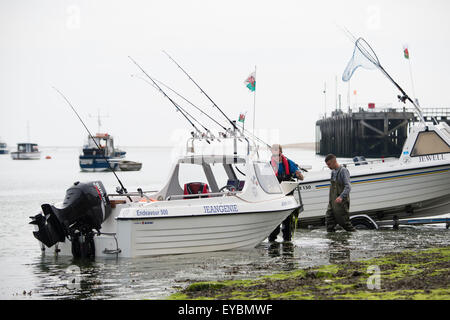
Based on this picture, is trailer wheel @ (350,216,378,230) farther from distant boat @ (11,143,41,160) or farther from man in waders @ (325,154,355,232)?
distant boat @ (11,143,41,160)

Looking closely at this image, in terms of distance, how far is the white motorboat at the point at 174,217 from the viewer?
10031 mm

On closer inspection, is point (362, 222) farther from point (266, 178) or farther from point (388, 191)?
point (266, 178)

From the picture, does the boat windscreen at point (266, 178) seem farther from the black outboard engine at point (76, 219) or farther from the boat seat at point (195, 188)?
the black outboard engine at point (76, 219)

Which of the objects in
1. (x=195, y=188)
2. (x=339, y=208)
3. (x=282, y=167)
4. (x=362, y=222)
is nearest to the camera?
(x=195, y=188)

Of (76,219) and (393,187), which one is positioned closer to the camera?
(76,219)

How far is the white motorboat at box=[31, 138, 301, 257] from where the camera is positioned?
10.0m

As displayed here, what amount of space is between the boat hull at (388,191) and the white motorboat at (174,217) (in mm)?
2756

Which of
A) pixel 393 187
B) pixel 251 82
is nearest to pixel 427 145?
pixel 393 187

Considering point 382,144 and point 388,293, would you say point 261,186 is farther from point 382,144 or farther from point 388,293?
point 382,144

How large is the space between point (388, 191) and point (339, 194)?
2.26 meters

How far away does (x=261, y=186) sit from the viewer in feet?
38.2

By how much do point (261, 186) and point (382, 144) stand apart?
198 feet

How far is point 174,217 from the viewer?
33.4 feet
